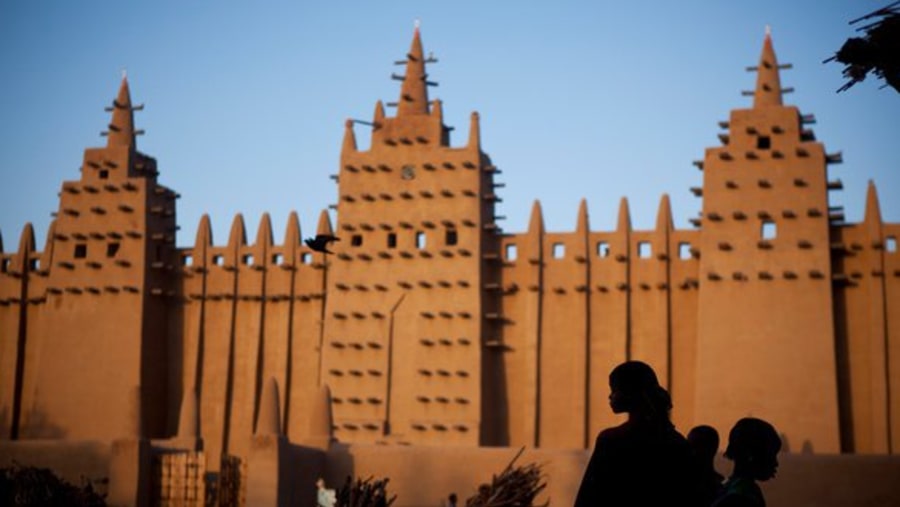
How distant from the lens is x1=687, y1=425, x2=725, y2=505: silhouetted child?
5.37m

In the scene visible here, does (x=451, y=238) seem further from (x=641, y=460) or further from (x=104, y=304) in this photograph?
(x=641, y=460)

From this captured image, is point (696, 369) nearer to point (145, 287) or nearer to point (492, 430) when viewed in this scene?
point (492, 430)

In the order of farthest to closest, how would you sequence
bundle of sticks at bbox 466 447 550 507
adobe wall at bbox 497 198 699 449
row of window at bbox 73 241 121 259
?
1. row of window at bbox 73 241 121 259
2. adobe wall at bbox 497 198 699 449
3. bundle of sticks at bbox 466 447 550 507

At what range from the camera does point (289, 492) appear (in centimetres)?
2709

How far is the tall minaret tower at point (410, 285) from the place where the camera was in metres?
35.2

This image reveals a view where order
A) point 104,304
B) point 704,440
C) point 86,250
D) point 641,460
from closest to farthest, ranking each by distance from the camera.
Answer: point 641,460 < point 704,440 < point 104,304 < point 86,250

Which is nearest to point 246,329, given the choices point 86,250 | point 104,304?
point 104,304

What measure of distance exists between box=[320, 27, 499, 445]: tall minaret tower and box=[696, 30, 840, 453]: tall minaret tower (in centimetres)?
538

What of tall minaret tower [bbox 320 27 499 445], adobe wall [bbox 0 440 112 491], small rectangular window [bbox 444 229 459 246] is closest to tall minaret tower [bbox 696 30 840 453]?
tall minaret tower [bbox 320 27 499 445]

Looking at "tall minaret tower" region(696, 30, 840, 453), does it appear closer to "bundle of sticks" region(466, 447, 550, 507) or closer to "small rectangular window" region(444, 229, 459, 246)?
→ "small rectangular window" region(444, 229, 459, 246)

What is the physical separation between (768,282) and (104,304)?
16.8m

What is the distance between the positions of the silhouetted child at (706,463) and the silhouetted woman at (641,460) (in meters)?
0.11

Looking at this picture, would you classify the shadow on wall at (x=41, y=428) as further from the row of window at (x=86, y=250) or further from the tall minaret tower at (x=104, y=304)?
the row of window at (x=86, y=250)

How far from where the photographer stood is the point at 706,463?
643cm
